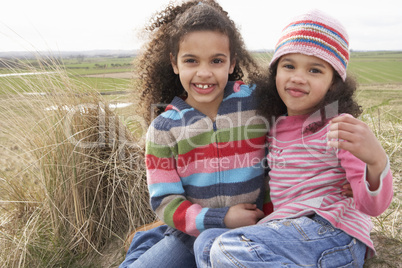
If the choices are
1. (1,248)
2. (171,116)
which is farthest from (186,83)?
(1,248)

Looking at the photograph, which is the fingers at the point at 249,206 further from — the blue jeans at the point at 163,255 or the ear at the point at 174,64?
the ear at the point at 174,64

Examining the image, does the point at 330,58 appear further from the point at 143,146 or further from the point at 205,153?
the point at 143,146

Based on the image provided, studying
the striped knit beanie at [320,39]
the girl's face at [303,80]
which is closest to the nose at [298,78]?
A: the girl's face at [303,80]

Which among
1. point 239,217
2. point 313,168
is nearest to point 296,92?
point 313,168

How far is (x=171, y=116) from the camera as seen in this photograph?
2006 mm

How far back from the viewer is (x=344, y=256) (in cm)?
151

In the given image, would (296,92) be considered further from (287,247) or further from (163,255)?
(163,255)

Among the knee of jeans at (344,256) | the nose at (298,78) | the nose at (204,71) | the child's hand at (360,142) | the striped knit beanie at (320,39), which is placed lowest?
A: the knee of jeans at (344,256)

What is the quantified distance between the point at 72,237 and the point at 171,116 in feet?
4.21

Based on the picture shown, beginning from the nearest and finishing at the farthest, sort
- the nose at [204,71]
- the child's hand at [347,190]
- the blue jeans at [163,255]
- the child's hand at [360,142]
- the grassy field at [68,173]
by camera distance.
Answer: the child's hand at [360,142] → the child's hand at [347,190] → the nose at [204,71] → the blue jeans at [163,255] → the grassy field at [68,173]

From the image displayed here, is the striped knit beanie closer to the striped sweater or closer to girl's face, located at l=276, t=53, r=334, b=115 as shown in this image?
girl's face, located at l=276, t=53, r=334, b=115

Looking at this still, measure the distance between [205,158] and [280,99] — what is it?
0.54 metres

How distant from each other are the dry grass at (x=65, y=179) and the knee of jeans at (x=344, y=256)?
1.53 meters

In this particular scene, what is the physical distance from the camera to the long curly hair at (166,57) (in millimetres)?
2031
